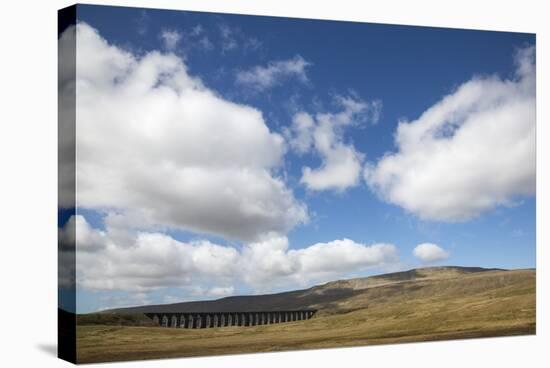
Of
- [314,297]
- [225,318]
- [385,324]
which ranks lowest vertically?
[385,324]

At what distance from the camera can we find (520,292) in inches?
680

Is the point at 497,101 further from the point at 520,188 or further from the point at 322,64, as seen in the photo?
the point at 322,64

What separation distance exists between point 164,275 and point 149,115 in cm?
241

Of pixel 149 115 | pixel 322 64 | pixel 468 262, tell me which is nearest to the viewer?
pixel 149 115

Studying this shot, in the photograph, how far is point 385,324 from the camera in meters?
16.4

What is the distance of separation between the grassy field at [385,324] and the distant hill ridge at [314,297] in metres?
0.05

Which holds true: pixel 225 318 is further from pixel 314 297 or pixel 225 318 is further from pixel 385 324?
pixel 385 324

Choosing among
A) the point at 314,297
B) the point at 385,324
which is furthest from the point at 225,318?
the point at 385,324

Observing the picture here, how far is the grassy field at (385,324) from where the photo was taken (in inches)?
572

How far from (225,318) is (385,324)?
2.95m

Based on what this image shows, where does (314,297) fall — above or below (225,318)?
above

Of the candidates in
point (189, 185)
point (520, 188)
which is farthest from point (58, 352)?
point (520, 188)

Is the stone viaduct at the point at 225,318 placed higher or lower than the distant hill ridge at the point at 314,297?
lower

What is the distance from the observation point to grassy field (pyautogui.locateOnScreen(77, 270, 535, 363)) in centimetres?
1453
